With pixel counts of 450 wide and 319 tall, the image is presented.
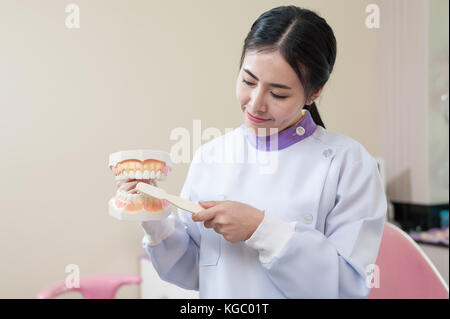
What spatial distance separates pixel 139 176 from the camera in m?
0.64

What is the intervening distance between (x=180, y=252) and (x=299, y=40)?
0.35 metres

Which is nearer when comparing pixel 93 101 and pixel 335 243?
pixel 335 243

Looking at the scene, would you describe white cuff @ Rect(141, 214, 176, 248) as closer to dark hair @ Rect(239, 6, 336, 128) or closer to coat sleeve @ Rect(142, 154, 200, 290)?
coat sleeve @ Rect(142, 154, 200, 290)

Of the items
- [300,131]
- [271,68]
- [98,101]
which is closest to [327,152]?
[300,131]

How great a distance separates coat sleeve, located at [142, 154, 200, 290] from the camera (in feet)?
2.37

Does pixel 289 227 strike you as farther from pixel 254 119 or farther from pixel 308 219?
pixel 254 119

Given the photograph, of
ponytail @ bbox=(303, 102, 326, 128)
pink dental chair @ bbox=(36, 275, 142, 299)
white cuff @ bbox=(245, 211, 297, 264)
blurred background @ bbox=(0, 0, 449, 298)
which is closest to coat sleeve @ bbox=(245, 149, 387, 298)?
white cuff @ bbox=(245, 211, 297, 264)

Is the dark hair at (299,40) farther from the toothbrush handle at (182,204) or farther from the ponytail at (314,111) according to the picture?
the toothbrush handle at (182,204)

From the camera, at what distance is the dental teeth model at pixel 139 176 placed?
2.10ft

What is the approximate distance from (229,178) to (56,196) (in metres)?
A: 0.38

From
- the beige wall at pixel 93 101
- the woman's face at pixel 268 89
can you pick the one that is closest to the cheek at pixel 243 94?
the woman's face at pixel 268 89

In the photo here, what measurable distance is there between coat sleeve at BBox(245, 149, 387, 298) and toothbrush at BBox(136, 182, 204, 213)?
82mm
